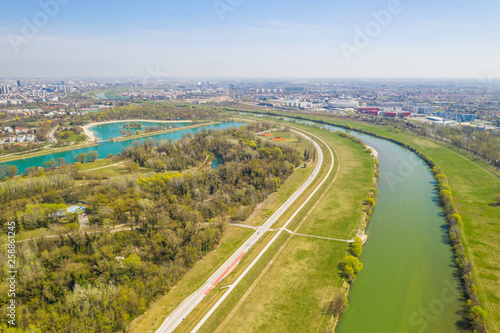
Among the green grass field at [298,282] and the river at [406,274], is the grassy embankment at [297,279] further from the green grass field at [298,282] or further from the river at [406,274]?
the river at [406,274]

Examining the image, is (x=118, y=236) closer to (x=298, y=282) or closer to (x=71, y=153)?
(x=298, y=282)

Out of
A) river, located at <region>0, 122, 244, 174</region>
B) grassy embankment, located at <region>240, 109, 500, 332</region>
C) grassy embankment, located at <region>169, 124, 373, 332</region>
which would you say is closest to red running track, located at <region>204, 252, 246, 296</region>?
grassy embankment, located at <region>169, 124, 373, 332</region>

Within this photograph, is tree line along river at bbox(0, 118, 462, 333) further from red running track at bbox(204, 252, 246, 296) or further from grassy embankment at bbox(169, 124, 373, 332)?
red running track at bbox(204, 252, 246, 296)

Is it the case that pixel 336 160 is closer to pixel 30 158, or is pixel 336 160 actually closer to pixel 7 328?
pixel 7 328

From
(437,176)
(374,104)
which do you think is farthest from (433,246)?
(374,104)

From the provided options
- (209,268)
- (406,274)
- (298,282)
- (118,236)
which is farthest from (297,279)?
(118,236)
